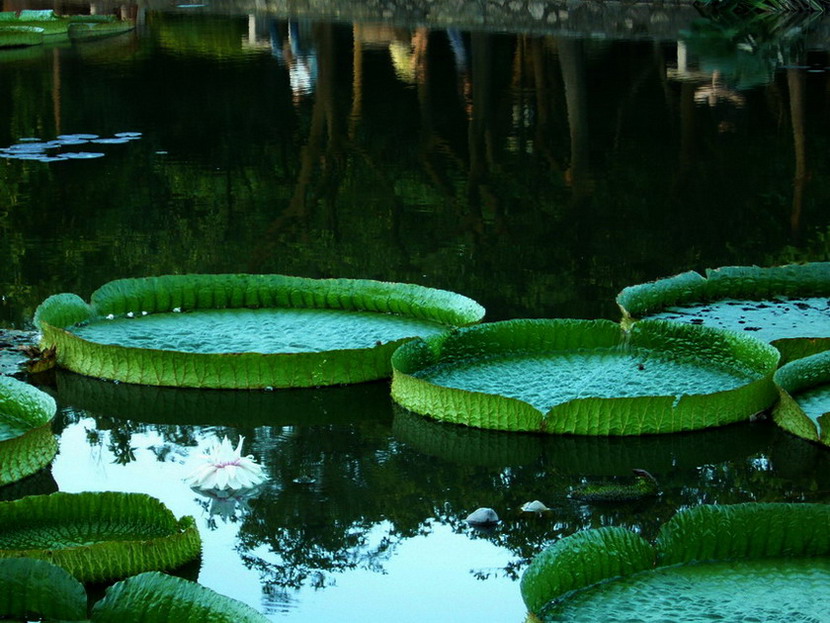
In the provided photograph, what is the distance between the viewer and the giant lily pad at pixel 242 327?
5.29 m

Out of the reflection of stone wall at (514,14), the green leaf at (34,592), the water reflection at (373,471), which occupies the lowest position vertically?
the water reflection at (373,471)

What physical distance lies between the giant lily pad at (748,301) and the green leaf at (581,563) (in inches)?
81.4

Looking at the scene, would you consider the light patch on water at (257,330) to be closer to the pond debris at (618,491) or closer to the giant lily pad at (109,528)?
the pond debris at (618,491)

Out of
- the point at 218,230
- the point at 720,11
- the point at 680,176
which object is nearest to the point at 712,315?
the point at 218,230

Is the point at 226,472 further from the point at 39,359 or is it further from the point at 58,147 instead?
the point at 58,147

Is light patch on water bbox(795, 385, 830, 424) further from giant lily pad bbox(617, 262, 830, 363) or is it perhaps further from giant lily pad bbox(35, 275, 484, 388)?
giant lily pad bbox(35, 275, 484, 388)

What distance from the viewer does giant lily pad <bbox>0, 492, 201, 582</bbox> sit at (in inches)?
145

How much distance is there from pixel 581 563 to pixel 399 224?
209 inches

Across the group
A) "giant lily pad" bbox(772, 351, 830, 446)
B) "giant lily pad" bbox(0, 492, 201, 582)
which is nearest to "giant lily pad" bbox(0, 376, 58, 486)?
"giant lily pad" bbox(0, 492, 201, 582)

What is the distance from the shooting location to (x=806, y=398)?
5055 millimetres

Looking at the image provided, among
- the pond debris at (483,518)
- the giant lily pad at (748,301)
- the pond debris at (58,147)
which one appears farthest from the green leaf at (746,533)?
the pond debris at (58,147)

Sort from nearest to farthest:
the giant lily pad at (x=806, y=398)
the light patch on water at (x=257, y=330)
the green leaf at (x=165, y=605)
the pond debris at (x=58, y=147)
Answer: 1. the green leaf at (x=165, y=605)
2. the giant lily pad at (x=806, y=398)
3. the light patch on water at (x=257, y=330)
4. the pond debris at (x=58, y=147)

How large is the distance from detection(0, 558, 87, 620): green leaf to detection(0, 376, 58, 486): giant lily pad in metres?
1.30

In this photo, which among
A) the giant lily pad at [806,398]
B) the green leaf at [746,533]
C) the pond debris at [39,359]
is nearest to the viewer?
the green leaf at [746,533]
